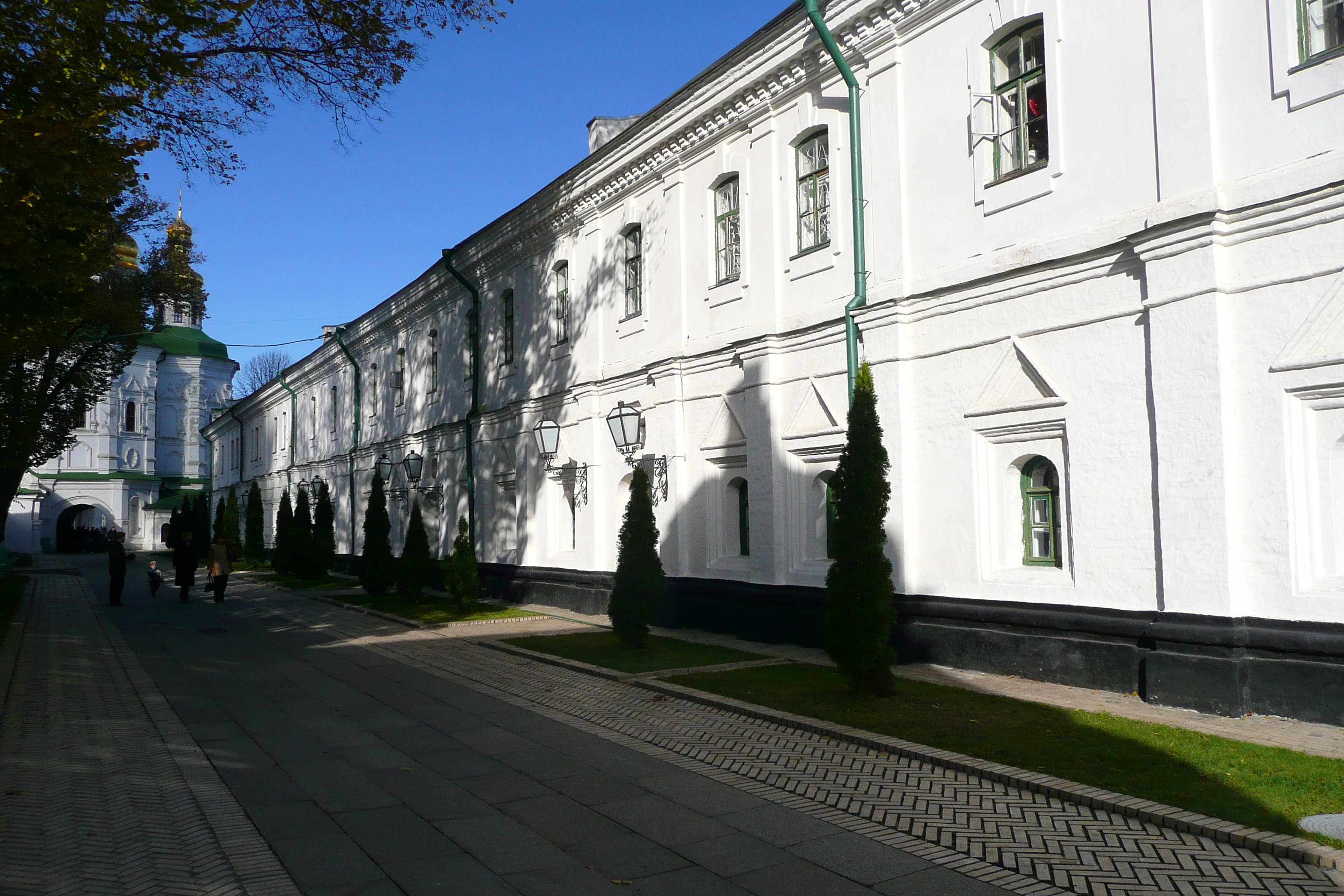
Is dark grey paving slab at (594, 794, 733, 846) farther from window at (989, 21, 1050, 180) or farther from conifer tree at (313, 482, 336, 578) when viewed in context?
conifer tree at (313, 482, 336, 578)

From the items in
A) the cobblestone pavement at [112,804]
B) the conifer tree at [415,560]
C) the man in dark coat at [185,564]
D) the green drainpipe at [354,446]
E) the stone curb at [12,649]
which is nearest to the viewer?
the cobblestone pavement at [112,804]

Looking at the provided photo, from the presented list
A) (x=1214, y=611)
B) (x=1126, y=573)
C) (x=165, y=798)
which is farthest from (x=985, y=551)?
(x=165, y=798)

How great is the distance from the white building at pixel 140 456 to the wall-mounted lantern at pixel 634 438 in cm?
5036

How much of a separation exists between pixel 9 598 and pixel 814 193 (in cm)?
2124

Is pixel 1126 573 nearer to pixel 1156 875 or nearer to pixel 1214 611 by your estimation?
pixel 1214 611

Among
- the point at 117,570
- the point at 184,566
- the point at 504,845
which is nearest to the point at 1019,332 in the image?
the point at 504,845

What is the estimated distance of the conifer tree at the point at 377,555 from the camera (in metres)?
24.3

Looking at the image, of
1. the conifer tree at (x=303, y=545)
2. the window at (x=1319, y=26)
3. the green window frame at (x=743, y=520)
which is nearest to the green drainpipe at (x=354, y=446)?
the conifer tree at (x=303, y=545)

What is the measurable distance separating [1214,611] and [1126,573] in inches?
41.4

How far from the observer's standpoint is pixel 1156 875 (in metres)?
5.21

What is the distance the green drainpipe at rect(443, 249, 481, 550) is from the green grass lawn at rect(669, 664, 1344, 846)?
15.3 meters

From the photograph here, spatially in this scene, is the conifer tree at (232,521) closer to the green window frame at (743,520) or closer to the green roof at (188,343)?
the green roof at (188,343)

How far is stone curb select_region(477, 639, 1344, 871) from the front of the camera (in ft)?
17.7

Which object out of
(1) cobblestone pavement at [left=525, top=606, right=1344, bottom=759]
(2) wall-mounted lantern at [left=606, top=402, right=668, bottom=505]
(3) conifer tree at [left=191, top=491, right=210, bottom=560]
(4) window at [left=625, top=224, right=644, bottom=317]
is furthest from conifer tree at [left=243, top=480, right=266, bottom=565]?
(1) cobblestone pavement at [left=525, top=606, right=1344, bottom=759]
